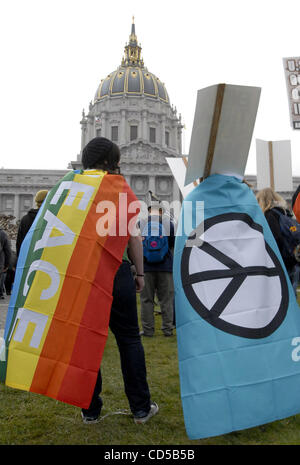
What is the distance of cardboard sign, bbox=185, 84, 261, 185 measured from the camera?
244cm

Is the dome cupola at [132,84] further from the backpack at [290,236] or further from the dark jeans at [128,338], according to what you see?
the dark jeans at [128,338]

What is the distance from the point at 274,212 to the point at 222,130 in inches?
62.2

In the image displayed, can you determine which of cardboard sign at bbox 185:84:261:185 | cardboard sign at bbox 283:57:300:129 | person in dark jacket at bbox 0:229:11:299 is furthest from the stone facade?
cardboard sign at bbox 185:84:261:185

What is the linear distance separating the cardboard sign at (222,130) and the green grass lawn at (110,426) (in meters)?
1.69

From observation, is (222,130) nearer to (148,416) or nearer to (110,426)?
(148,416)

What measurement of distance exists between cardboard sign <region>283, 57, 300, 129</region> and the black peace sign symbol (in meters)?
5.23

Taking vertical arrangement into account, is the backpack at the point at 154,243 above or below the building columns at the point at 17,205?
below

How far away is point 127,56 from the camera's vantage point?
243 ft

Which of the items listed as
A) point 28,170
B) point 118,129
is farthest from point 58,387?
point 118,129

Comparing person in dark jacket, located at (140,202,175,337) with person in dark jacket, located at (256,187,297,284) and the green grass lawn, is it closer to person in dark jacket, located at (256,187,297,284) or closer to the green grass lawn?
person in dark jacket, located at (256,187,297,284)

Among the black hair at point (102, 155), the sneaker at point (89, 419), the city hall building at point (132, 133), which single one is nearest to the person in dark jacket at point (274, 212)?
the black hair at point (102, 155)

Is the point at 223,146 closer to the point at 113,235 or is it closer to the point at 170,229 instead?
the point at 113,235

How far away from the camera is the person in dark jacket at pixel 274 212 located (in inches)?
147

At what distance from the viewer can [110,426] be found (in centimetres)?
244
